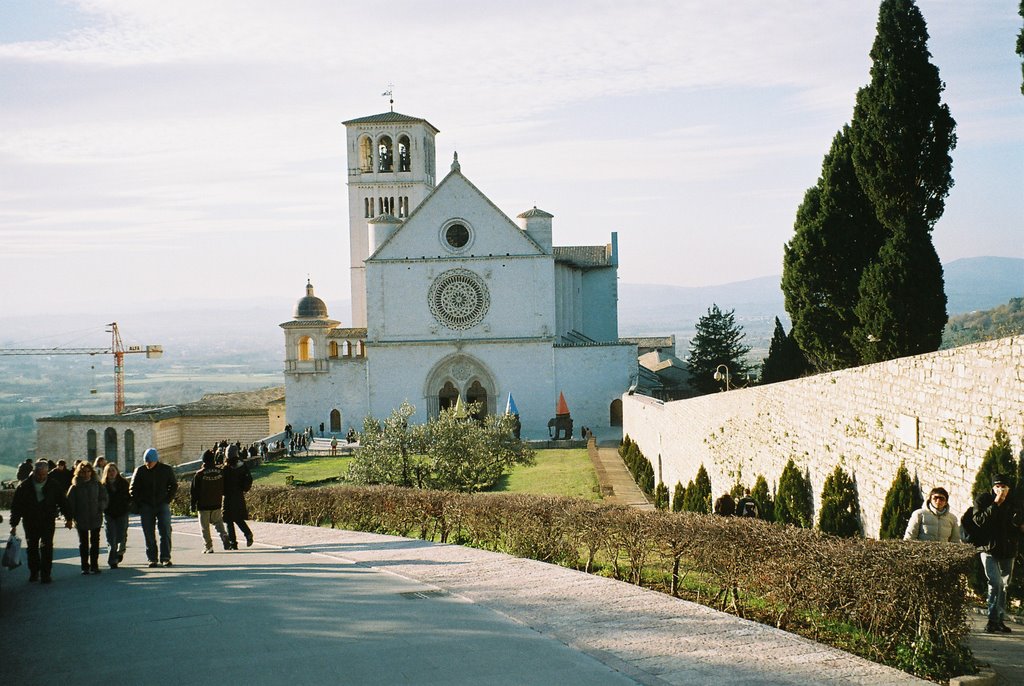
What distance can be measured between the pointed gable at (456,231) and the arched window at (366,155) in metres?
12.0

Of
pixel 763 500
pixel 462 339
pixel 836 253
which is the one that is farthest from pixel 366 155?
pixel 763 500

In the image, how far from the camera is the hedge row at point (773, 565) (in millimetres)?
7742

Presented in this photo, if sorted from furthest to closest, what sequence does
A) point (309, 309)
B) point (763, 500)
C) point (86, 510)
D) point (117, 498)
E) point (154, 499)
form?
point (309, 309) < point (763, 500) < point (117, 498) < point (154, 499) < point (86, 510)

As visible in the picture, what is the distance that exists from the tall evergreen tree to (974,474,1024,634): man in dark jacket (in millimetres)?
17455

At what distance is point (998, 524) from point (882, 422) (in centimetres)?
334

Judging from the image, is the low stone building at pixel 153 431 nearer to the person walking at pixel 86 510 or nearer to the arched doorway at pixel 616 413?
the arched doorway at pixel 616 413

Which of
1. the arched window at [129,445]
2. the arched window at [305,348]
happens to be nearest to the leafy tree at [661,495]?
the arched window at [305,348]

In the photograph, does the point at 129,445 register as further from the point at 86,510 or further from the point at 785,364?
the point at 86,510

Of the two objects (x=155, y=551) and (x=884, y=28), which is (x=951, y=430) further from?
(x=884, y=28)

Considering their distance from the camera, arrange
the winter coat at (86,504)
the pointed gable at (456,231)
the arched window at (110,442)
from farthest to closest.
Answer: the arched window at (110,442), the pointed gable at (456,231), the winter coat at (86,504)

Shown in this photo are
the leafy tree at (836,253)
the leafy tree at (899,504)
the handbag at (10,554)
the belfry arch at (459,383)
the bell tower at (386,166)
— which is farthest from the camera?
the bell tower at (386,166)

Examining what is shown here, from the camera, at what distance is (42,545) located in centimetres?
1248

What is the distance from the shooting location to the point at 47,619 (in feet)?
32.5

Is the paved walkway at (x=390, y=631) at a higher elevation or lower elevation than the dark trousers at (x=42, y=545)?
lower
